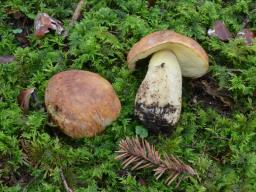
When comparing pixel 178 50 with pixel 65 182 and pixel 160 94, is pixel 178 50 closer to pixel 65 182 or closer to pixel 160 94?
pixel 160 94

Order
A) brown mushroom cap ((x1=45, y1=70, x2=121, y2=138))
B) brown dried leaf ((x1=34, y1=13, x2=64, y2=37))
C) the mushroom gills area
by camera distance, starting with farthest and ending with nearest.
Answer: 1. brown dried leaf ((x1=34, y1=13, x2=64, y2=37))
2. the mushroom gills area
3. brown mushroom cap ((x1=45, y1=70, x2=121, y2=138))

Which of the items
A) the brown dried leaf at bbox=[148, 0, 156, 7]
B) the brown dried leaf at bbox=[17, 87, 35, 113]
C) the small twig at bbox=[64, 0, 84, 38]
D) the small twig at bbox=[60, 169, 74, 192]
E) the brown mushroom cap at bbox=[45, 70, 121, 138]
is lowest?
the small twig at bbox=[60, 169, 74, 192]

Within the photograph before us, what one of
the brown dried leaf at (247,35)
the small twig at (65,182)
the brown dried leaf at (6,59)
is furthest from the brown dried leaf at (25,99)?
the brown dried leaf at (247,35)

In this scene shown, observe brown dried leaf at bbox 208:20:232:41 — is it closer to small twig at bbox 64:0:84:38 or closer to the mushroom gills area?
the mushroom gills area

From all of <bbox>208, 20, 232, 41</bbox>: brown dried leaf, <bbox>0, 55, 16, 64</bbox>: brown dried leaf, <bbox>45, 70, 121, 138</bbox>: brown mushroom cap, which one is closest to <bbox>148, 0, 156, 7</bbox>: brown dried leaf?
<bbox>208, 20, 232, 41</bbox>: brown dried leaf

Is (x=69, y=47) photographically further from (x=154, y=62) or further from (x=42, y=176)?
(x=42, y=176)

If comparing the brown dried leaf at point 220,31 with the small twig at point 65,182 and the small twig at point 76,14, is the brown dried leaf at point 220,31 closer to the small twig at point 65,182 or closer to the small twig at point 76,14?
the small twig at point 76,14
